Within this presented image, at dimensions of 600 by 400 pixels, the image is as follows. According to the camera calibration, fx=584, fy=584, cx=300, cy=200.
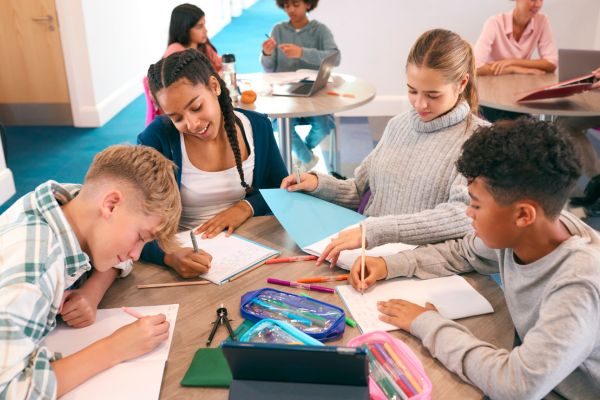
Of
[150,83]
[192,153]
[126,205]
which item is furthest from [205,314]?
[150,83]

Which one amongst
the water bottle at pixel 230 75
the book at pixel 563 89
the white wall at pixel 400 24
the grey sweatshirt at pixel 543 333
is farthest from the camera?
the white wall at pixel 400 24

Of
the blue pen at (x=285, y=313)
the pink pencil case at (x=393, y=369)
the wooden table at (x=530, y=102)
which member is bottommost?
the blue pen at (x=285, y=313)

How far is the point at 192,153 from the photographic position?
70.4 inches

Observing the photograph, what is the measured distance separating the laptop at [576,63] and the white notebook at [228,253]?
217cm

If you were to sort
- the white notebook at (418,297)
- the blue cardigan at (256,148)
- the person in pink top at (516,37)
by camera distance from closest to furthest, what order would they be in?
the white notebook at (418,297)
the blue cardigan at (256,148)
the person in pink top at (516,37)

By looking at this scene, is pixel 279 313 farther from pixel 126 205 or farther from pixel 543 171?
pixel 543 171

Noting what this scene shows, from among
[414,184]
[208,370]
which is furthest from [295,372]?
[414,184]

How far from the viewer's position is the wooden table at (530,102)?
103 inches

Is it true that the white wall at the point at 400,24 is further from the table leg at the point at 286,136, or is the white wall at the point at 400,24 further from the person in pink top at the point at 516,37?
the table leg at the point at 286,136

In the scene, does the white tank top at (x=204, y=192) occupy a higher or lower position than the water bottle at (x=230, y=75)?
lower

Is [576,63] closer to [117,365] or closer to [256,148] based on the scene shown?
[256,148]

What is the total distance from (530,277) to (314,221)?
610 millimetres

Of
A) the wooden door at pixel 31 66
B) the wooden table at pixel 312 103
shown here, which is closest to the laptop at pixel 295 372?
the wooden table at pixel 312 103

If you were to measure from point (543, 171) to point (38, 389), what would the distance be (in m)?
0.96
